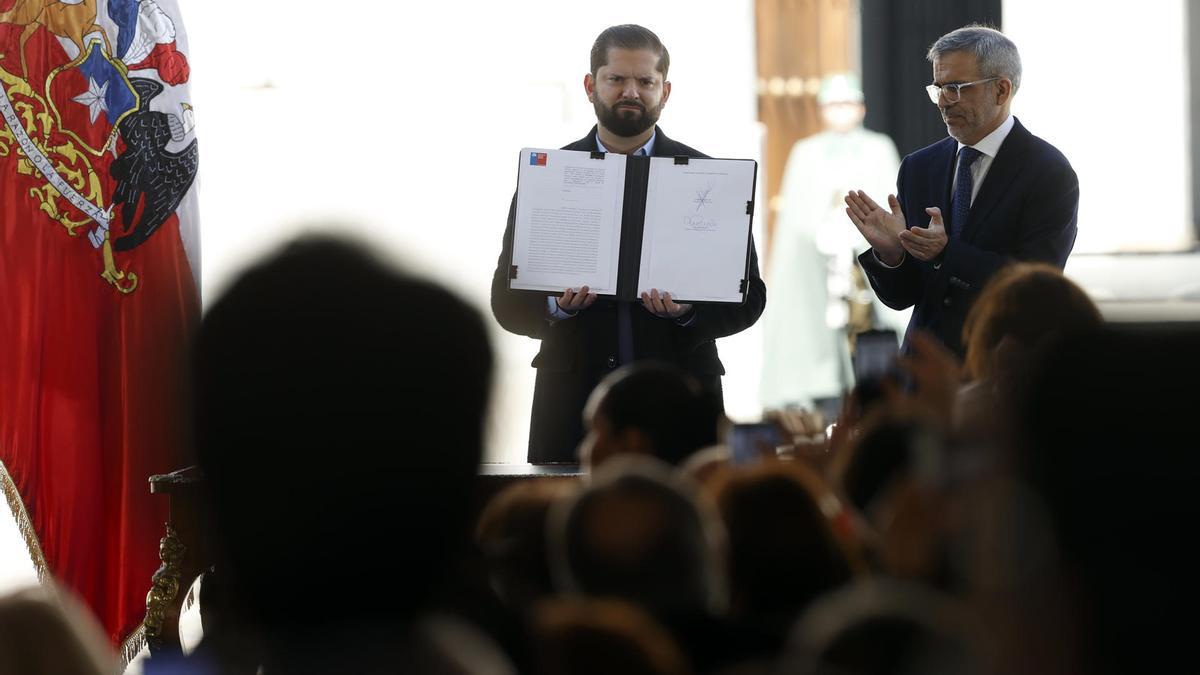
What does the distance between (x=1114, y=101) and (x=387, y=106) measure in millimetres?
2852

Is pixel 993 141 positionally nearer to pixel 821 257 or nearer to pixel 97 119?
pixel 97 119

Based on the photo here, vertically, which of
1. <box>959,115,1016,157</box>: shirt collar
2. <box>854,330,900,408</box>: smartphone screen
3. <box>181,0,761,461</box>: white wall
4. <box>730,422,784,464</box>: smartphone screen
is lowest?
<box>730,422,784,464</box>: smartphone screen

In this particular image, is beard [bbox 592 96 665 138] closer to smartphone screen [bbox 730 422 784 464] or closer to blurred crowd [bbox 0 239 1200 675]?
smartphone screen [bbox 730 422 784 464]

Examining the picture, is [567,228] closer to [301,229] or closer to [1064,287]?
[1064,287]

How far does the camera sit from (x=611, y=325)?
109 inches

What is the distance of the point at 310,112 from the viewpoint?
16.4ft

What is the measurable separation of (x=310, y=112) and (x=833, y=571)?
4.58m

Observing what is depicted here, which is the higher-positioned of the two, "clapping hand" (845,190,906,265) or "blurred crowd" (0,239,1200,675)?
"clapping hand" (845,190,906,265)

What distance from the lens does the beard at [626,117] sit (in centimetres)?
279

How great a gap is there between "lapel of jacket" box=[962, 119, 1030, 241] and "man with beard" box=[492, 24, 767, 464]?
0.46 m

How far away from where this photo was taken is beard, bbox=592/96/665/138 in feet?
9.16

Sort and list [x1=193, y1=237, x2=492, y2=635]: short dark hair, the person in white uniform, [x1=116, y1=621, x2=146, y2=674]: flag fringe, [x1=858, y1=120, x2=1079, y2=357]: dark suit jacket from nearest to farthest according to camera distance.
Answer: [x1=193, y1=237, x2=492, y2=635]: short dark hair, [x1=858, y1=120, x2=1079, y2=357]: dark suit jacket, [x1=116, y1=621, x2=146, y2=674]: flag fringe, the person in white uniform

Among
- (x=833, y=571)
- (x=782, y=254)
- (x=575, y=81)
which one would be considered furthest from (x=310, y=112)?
(x=833, y=571)

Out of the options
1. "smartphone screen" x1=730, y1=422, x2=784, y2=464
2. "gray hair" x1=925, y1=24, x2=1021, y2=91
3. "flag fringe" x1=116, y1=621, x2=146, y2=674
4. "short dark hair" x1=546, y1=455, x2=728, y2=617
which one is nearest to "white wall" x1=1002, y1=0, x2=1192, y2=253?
"gray hair" x1=925, y1=24, x2=1021, y2=91
